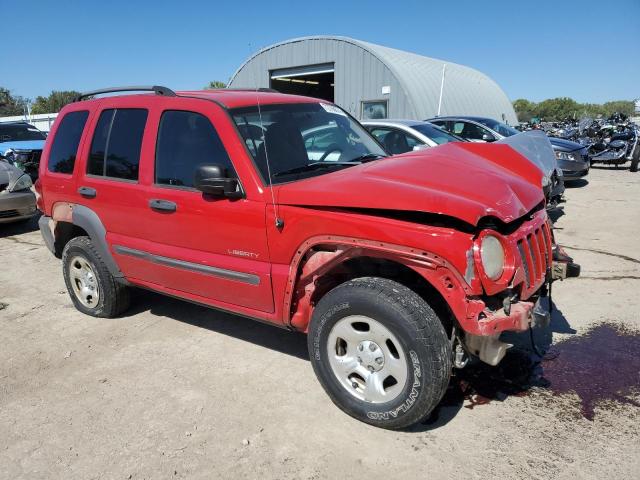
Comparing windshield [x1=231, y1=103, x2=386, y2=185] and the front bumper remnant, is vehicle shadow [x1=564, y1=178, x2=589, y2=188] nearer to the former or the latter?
windshield [x1=231, y1=103, x2=386, y2=185]

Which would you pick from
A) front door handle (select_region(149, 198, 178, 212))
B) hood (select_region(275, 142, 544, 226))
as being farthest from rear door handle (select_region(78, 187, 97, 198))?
hood (select_region(275, 142, 544, 226))

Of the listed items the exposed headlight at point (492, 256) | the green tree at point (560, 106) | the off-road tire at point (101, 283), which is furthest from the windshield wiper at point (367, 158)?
the green tree at point (560, 106)

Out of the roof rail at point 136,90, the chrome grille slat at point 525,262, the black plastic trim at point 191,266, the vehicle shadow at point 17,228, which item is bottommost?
the vehicle shadow at point 17,228

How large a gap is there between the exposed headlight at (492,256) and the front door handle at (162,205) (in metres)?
2.17

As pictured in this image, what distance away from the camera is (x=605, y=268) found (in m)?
5.73

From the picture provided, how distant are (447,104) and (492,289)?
23.3 m

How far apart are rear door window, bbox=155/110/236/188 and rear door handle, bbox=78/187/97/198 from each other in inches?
33.3

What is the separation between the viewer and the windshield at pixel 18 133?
539 inches

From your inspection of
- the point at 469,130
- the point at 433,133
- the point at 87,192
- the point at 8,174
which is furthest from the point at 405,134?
the point at 8,174

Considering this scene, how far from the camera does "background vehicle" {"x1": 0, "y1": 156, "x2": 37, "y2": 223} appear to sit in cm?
816

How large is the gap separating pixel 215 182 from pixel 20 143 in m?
12.9

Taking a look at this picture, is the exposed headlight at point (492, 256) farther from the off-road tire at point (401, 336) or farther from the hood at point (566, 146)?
the hood at point (566, 146)

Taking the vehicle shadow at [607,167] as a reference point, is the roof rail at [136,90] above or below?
above

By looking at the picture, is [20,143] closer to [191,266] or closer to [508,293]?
[191,266]
